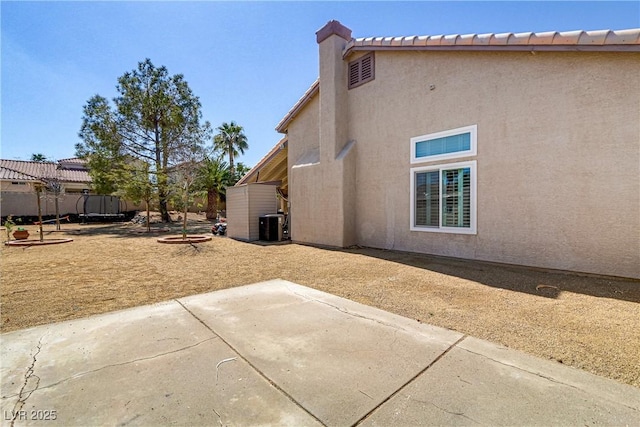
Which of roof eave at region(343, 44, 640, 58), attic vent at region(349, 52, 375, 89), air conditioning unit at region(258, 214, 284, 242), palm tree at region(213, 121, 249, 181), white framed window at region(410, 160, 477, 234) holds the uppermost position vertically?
palm tree at region(213, 121, 249, 181)

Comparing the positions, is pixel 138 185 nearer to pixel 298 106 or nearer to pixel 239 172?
pixel 298 106

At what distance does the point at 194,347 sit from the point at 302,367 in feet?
4.07

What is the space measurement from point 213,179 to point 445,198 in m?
22.7

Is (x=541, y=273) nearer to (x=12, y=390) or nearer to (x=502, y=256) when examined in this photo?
(x=502, y=256)

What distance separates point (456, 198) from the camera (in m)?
7.91

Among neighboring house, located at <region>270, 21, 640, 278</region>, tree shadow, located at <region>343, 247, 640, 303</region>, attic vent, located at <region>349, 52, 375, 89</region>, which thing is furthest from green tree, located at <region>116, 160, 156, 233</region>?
tree shadow, located at <region>343, 247, 640, 303</region>

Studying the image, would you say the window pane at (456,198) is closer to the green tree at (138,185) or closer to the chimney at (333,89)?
the chimney at (333,89)

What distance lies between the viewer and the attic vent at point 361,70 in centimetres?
984

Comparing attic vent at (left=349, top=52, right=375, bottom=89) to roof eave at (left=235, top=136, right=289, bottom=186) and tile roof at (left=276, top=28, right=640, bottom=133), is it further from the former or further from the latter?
roof eave at (left=235, top=136, right=289, bottom=186)

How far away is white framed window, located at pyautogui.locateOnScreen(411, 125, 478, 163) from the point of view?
755 cm

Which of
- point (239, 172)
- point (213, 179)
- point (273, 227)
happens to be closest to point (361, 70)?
point (273, 227)

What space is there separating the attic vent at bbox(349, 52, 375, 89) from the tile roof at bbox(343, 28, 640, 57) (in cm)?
55

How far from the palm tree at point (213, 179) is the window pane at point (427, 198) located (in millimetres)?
18868

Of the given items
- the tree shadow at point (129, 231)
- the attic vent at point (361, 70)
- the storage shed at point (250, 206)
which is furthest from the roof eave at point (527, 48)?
the tree shadow at point (129, 231)
